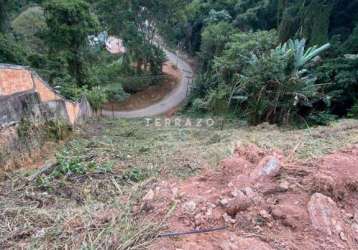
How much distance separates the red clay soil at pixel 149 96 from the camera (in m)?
19.5

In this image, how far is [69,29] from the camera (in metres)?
12.4

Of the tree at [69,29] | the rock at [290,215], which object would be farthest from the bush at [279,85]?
the tree at [69,29]

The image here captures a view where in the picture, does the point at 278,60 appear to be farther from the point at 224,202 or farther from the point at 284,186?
the point at 224,202

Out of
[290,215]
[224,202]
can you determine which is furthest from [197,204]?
[290,215]

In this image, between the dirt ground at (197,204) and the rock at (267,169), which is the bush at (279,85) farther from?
the rock at (267,169)

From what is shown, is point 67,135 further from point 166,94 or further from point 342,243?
point 166,94

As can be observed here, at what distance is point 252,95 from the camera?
7.53 meters

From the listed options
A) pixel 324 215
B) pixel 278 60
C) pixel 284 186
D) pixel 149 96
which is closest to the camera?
pixel 324 215

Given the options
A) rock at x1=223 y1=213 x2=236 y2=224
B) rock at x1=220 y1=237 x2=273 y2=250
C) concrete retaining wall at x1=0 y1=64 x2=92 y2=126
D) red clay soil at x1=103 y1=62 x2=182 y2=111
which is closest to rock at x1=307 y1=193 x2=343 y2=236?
rock at x1=220 y1=237 x2=273 y2=250

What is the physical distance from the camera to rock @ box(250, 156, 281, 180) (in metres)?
2.92

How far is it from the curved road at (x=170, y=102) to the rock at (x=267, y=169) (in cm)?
1512

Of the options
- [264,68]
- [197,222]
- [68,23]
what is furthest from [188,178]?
[68,23]

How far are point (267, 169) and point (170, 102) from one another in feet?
58.7

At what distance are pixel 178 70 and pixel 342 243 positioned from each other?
24.0 meters
